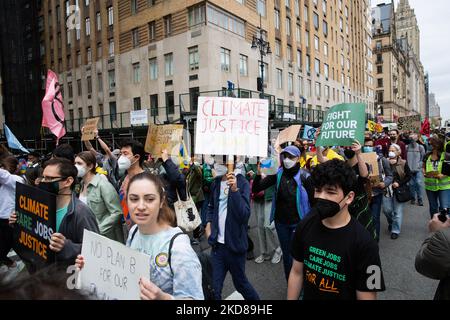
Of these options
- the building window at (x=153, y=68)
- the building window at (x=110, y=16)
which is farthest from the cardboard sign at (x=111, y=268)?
the building window at (x=110, y=16)

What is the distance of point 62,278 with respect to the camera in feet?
3.75

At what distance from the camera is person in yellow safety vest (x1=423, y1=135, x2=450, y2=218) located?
6.46m

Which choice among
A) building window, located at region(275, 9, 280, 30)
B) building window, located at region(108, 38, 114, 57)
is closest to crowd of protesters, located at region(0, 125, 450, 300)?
A: building window, located at region(108, 38, 114, 57)

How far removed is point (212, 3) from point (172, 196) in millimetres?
23942

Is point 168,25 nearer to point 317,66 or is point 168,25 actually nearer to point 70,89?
point 70,89

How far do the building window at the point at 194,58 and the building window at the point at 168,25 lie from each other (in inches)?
123

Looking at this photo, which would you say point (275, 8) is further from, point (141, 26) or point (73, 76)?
point (73, 76)

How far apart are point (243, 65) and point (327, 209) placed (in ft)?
90.7

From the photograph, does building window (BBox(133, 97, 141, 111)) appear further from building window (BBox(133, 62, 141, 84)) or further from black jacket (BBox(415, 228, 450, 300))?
black jacket (BBox(415, 228, 450, 300))

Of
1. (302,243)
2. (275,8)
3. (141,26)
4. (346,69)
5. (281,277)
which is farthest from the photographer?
(346,69)

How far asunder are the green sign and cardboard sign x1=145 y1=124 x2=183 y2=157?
7.27ft

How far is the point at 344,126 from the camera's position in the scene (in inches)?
189

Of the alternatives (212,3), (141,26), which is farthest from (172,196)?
(141,26)

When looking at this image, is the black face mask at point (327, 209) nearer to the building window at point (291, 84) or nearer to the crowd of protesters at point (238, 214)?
the crowd of protesters at point (238, 214)
